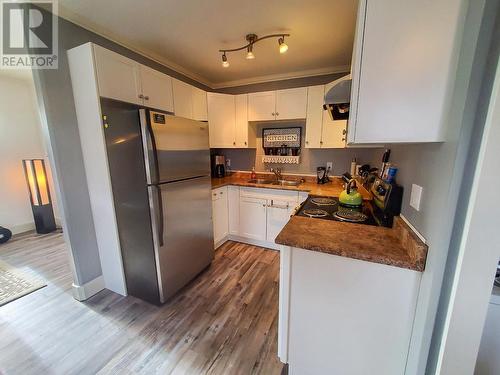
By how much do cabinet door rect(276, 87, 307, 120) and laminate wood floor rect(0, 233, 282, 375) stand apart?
6.89 feet

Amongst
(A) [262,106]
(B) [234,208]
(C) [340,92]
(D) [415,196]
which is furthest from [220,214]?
(D) [415,196]

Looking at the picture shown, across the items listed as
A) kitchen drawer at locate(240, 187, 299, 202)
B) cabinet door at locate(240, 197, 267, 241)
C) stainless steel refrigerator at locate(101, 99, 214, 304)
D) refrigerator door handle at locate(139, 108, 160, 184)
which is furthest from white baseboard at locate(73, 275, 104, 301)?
kitchen drawer at locate(240, 187, 299, 202)

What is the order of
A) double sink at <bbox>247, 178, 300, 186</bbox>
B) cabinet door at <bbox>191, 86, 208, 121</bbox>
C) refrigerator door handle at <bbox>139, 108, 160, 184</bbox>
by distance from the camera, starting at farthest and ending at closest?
double sink at <bbox>247, 178, 300, 186</bbox>, cabinet door at <bbox>191, 86, 208, 121</bbox>, refrigerator door handle at <bbox>139, 108, 160, 184</bbox>

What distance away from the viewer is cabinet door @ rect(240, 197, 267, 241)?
9.30ft

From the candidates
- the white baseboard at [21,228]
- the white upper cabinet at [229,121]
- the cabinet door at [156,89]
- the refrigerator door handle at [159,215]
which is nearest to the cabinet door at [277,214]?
the white upper cabinet at [229,121]

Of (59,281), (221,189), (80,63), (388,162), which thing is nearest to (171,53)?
(80,63)

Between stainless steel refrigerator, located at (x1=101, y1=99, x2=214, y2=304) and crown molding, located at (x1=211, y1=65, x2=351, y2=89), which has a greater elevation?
crown molding, located at (x1=211, y1=65, x2=351, y2=89)

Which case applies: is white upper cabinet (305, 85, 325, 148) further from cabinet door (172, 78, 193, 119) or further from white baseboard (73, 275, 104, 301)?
white baseboard (73, 275, 104, 301)

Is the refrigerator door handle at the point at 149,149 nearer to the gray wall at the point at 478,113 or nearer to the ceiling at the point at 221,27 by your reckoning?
the ceiling at the point at 221,27

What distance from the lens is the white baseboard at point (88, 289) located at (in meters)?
1.90

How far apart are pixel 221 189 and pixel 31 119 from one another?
3637 mm

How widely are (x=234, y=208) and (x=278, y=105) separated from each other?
1.62 m

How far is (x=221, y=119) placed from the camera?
9.89ft

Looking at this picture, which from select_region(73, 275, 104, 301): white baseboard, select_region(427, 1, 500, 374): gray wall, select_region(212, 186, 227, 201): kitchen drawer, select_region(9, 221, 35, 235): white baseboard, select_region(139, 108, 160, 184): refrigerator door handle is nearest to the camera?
select_region(427, 1, 500, 374): gray wall
